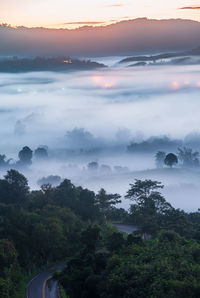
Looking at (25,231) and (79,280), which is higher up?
(25,231)

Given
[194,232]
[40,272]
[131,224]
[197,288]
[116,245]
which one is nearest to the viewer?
[197,288]

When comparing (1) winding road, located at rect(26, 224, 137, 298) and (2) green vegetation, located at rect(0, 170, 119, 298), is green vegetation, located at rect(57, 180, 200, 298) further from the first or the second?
(2) green vegetation, located at rect(0, 170, 119, 298)

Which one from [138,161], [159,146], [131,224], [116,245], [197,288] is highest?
[159,146]

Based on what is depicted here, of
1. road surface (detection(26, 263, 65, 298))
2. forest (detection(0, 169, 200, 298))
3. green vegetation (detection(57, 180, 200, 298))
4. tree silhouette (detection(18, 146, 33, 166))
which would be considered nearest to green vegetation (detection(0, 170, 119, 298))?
forest (detection(0, 169, 200, 298))

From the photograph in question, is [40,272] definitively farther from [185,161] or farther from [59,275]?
[185,161]

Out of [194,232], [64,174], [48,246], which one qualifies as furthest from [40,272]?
[64,174]

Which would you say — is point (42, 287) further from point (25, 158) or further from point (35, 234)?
point (25, 158)
